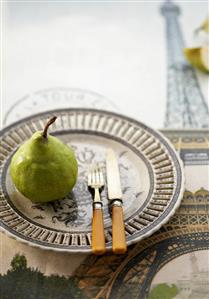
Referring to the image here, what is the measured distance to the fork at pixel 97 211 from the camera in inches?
30.3

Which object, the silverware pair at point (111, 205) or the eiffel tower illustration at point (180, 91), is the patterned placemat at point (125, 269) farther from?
the eiffel tower illustration at point (180, 91)

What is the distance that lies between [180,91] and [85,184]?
15.7 inches

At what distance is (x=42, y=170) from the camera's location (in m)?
0.84

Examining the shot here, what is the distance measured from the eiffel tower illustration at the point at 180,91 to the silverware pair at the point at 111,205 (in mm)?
223

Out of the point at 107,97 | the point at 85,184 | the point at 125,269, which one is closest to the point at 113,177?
the point at 85,184

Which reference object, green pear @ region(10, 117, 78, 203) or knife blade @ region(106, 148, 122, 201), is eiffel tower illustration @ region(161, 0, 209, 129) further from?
green pear @ region(10, 117, 78, 203)

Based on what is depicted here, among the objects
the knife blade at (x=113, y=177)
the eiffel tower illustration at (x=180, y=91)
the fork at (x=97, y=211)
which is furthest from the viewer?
the eiffel tower illustration at (x=180, y=91)

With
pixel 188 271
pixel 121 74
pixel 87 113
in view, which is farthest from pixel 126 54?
pixel 188 271

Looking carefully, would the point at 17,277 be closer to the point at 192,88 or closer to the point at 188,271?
the point at 188,271

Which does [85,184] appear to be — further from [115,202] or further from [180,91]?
[180,91]

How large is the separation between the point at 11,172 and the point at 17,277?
0.18 m

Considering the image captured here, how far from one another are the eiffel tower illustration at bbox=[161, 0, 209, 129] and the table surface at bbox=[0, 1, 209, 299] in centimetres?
1

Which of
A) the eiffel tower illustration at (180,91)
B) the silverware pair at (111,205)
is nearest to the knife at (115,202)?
the silverware pair at (111,205)

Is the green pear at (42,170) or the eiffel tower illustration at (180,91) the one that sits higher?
the eiffel tower illustration at (180,91)
